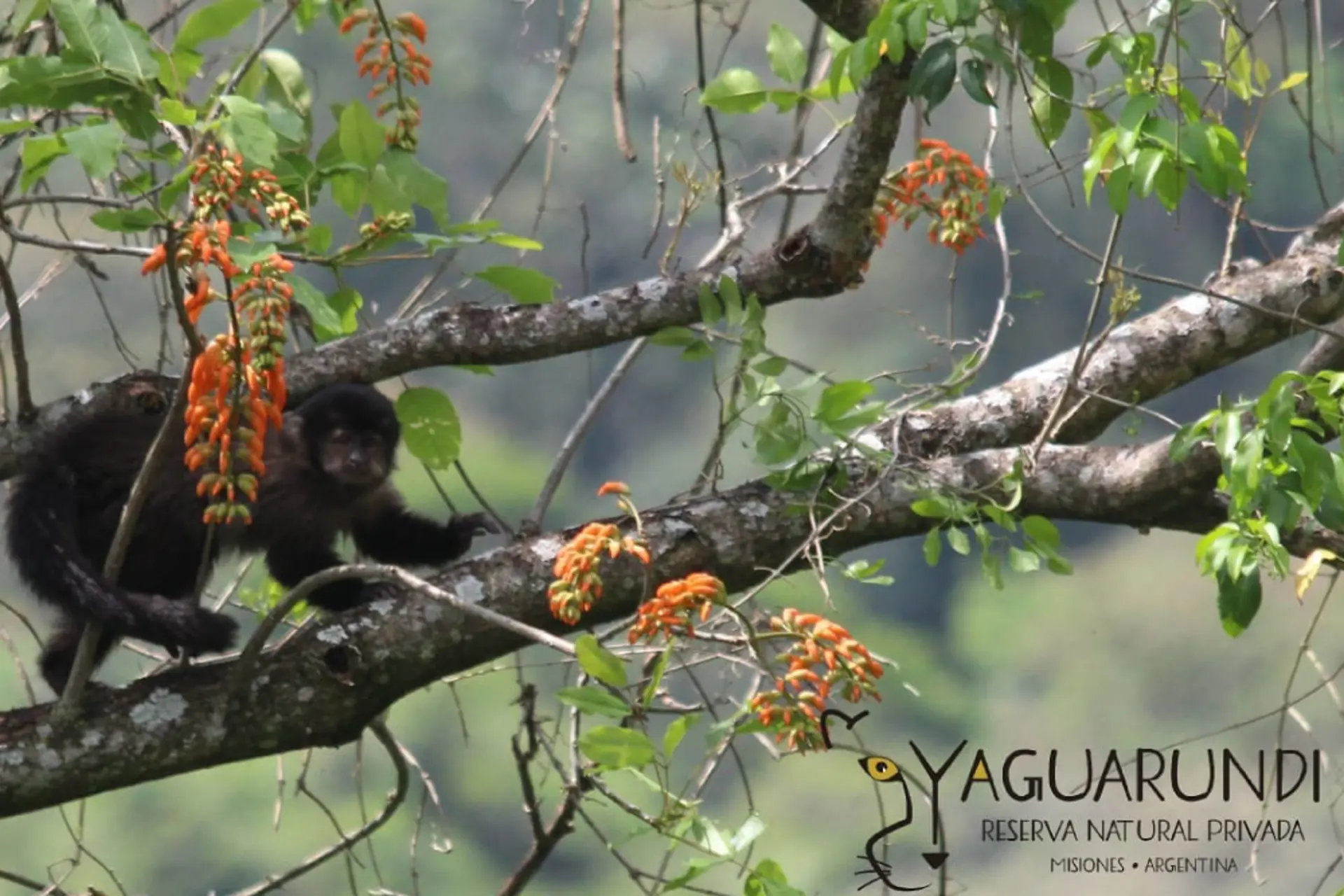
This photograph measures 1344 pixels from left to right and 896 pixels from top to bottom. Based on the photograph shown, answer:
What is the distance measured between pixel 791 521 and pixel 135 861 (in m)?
4.55

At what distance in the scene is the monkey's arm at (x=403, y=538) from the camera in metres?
4.18

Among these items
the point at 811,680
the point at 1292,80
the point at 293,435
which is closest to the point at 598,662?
the point at 811,680

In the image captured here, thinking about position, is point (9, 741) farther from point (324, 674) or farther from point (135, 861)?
point (135, 861)

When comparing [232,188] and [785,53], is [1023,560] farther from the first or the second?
[232,188]

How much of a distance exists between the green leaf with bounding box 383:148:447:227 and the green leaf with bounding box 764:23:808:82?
2.55ft

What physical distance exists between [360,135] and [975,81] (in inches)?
39.0

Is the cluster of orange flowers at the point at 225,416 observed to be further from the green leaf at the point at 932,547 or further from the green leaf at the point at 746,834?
the green leaf at the point at 932,547

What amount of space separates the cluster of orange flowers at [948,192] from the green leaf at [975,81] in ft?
1.44

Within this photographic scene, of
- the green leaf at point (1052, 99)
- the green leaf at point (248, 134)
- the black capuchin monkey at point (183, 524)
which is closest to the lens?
the green leaf at point (248, 134)

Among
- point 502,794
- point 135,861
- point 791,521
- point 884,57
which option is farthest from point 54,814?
point 884,57

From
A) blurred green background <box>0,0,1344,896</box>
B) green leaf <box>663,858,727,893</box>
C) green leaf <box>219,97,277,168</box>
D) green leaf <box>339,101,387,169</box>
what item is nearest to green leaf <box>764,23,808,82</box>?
green leaf <box>339,101,387,169</box>

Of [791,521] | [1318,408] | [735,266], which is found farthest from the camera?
[735,266]

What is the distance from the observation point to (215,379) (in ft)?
6.39

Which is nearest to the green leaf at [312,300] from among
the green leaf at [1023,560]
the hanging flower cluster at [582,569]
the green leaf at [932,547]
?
the hanging flower cluster at [582,569]
